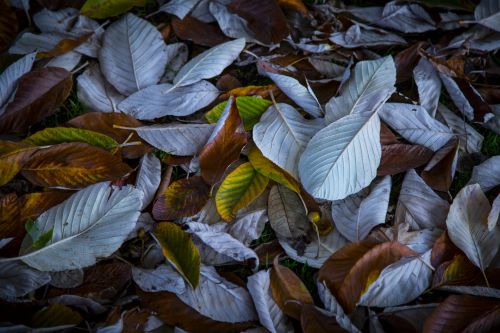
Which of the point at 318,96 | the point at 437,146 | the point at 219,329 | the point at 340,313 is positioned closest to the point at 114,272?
the point at 219,329

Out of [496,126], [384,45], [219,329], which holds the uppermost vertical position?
[384,45]

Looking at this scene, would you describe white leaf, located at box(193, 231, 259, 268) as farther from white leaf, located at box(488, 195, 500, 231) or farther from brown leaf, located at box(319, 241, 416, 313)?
white leaf, located at box(488, 195, 500, 231)

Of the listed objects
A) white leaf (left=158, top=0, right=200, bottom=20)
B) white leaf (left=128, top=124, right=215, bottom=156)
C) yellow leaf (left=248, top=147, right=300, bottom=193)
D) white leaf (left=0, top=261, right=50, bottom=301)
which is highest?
white leaf (left=158, top=0, right=200, bottom=20)

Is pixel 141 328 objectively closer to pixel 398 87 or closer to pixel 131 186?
pixel 131 186

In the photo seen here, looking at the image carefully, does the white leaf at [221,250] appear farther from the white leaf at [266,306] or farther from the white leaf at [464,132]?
the white leaf at [464,132]

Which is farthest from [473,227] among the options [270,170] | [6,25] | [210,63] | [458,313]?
[6,25]

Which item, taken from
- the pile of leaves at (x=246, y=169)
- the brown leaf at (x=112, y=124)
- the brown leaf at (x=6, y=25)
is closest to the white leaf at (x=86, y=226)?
the pile of leaves at (x=246, y=169)

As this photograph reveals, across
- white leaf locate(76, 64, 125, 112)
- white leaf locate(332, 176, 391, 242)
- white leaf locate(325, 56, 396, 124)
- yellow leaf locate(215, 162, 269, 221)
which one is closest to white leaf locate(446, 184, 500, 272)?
white leaf locate(332, 176, 391, 242)
